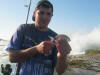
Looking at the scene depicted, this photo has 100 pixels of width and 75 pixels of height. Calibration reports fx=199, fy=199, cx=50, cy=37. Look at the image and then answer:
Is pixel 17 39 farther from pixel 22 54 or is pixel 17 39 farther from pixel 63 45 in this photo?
pixel 63 45

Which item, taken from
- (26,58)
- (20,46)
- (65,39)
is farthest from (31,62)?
(65,39)

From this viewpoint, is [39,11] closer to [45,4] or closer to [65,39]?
[45,4]

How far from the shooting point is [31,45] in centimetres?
336

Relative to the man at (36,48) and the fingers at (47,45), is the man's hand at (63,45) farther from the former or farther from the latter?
the man at (36,48)

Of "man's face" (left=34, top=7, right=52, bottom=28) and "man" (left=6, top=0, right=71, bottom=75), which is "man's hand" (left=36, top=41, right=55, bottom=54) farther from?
"man's face" (left=34, top=7, right=52, bottom=28)

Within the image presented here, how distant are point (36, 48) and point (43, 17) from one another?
57 centimetres

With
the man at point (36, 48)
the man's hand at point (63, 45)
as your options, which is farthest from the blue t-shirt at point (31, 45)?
the man's hand at point (63, 45)

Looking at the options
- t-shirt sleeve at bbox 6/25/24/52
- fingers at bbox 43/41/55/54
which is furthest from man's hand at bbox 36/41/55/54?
t-shirt sleeve at bbox 6/25/24/52

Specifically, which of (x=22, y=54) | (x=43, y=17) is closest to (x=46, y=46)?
(x=22, y=54)

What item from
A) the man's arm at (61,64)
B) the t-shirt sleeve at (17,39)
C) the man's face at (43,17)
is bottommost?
the man's arm at (61,64)

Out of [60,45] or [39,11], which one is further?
[39,11]

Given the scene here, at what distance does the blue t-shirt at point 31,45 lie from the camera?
327 centimetres

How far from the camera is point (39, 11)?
3396 millimetres

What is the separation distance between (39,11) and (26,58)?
0.83 meters
